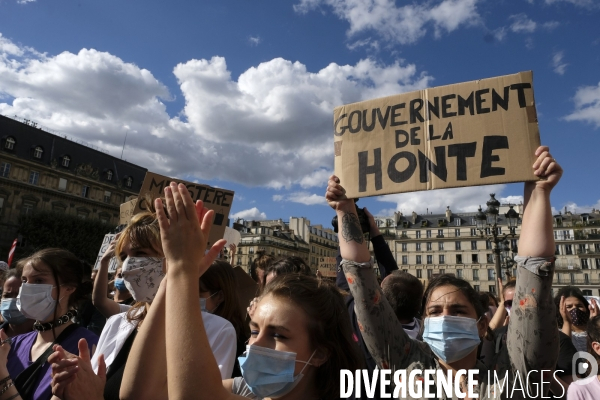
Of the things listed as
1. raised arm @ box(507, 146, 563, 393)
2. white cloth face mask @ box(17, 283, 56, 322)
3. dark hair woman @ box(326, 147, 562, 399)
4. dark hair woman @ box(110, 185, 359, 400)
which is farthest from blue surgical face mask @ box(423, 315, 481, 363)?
white cloth face mask @ box(17, 283, 56, 322)

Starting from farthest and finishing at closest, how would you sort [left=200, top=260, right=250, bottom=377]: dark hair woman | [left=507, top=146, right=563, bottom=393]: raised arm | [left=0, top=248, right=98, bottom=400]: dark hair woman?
[left=200, top=260, right=250, bottom=377]: dark hair woman
[left=0, top=248, right=98, bottom=400]: dark hair woman
[left=507, top=146, right=563, bottom=393]: raised arm

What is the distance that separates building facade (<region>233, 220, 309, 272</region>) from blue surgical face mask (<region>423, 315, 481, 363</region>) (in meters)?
72.5

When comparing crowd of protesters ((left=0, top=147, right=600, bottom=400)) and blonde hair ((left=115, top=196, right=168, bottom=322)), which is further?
blonde hair ((left=115, top=196, right=168, bottom=322))

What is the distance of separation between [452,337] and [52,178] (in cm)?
5458

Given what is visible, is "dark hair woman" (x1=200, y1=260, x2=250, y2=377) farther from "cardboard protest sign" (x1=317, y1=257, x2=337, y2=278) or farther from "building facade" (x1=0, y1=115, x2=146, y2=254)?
"building facade" (x1=0, y1=115, x2=146, y2=254)

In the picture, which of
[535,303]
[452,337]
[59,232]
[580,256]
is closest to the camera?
[535,303]

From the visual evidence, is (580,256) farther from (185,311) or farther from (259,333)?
(185,311)

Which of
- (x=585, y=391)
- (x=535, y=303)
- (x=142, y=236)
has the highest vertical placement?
(x=142, y=236)

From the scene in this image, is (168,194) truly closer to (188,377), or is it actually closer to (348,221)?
(188,377)

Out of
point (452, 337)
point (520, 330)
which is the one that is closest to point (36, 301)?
point (452, 337)

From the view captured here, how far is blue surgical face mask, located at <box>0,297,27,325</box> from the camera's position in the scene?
3.90 m

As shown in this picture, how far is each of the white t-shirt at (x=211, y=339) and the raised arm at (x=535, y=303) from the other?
1414 millimetres

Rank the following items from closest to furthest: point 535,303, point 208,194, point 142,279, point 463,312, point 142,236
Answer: point 535,303 → point 463,312 → point 142,279 → point 142,236 → point 208,194

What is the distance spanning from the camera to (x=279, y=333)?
194 cm
